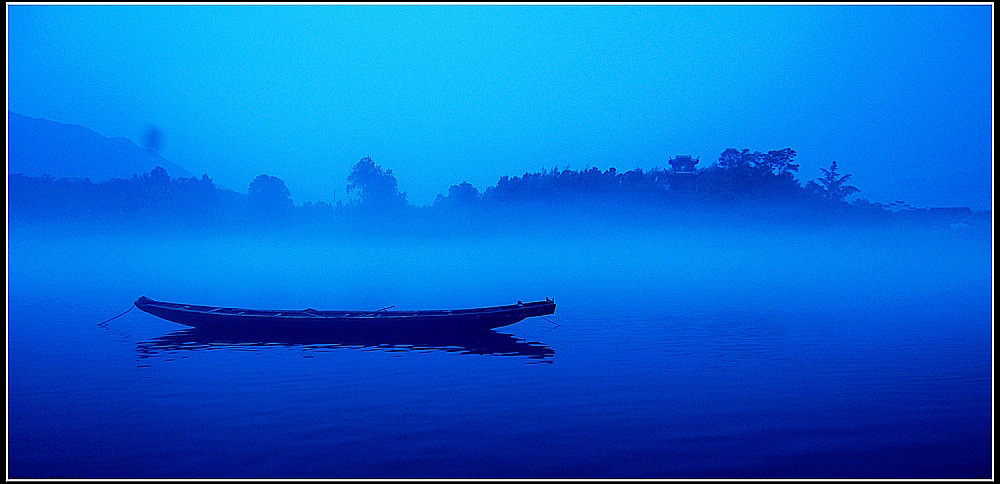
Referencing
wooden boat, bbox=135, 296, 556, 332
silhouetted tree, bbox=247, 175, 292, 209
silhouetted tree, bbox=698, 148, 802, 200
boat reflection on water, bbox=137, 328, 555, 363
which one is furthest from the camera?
silhouetted tree, bbox=247, 175, 292, 209

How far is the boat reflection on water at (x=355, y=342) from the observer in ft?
69.1

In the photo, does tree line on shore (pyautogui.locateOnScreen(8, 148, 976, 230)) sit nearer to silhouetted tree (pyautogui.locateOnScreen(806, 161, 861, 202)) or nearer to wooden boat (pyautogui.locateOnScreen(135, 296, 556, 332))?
silhouetted tree (pyautogui.locateOnScreen(806, 161, 861, 202))

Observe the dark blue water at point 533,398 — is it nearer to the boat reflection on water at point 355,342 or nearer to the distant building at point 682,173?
the boat reflection on water at point 355,342

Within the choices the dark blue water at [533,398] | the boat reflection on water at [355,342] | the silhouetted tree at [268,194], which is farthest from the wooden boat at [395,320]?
the silhouetted tree at [268,194]

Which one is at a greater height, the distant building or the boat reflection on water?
the distant building

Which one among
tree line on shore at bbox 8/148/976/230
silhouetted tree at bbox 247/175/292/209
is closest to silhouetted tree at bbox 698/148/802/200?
tree line on shore at bbox 8/148/976/230

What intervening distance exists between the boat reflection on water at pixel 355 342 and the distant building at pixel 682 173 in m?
103

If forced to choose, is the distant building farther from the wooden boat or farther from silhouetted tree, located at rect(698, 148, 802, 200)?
the wooden boat

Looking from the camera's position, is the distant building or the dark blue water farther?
the distant building

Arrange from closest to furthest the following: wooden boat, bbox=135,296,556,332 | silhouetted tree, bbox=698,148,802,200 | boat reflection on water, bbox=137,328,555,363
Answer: boat reflection on water, bbox=137,328,555,363, wooden boat, bbox=135,296,556,332, silhouetted tree, bbox=698,148,802,200

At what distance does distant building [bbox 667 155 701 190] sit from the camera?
121m

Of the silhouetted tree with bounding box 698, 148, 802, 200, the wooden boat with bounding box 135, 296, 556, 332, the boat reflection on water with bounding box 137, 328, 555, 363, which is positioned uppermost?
the silhouetted tree with bounding box 698, 148, 802, 200

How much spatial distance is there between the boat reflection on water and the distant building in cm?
10350

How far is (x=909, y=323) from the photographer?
91.9 ft
